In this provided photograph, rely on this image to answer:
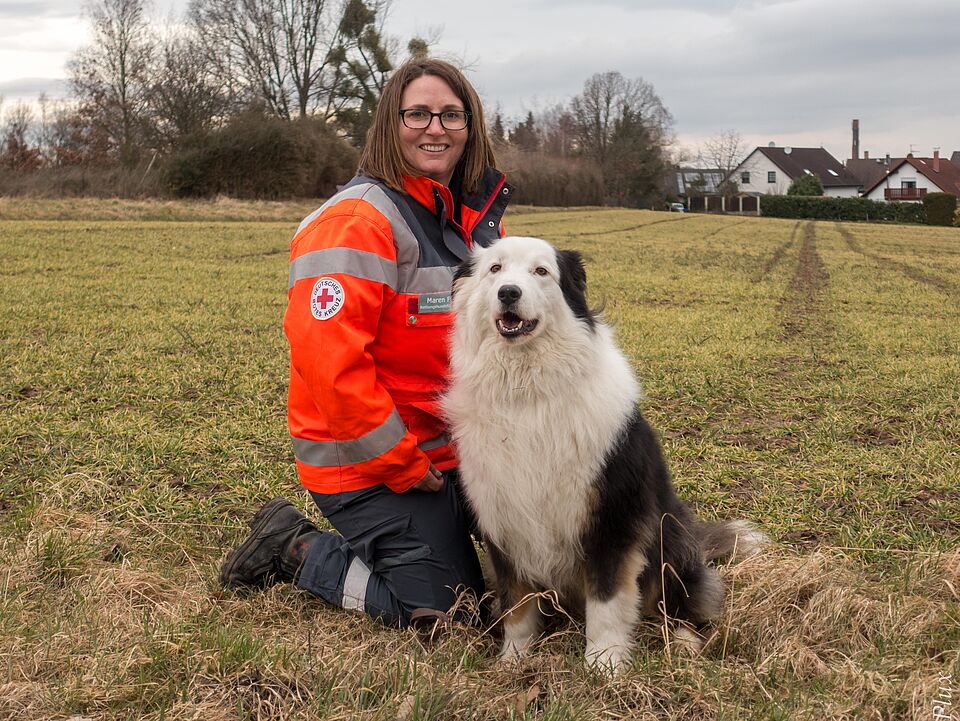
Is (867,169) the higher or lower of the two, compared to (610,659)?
higher

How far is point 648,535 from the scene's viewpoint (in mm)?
2957

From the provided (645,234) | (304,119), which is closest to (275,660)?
(645,234)

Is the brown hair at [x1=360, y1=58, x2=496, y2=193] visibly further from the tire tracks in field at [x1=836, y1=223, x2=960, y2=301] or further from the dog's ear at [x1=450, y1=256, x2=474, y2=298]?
the tire tracks in field at [x1=836, y1=223, x2=960, y2=301]

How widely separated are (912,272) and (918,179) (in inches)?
2304

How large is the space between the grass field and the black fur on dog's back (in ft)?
0.41

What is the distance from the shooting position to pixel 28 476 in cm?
457

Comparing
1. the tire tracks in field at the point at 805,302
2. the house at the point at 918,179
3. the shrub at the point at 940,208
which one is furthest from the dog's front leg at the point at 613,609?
the house at the point at 918,179

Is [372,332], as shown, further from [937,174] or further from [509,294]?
[937,174]

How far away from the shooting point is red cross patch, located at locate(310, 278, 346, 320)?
304cm

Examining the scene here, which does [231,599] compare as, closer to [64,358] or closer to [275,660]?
[275,660]

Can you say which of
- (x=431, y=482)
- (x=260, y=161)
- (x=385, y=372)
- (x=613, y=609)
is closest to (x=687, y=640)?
(x=613, y=609)

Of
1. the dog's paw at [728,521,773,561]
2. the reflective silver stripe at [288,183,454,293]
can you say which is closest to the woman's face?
the reflective silver stripe at [288,183,454,293]

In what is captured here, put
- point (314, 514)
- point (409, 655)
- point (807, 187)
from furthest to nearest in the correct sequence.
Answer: point (807, 187), point (314, 514), point (409, 655)

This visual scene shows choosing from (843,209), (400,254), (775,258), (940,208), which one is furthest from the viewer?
(843,209)
